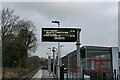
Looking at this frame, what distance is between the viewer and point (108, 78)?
20.6ft

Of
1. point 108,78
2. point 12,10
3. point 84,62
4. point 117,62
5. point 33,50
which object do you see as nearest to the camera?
point 108,78

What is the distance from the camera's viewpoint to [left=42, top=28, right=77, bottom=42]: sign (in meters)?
11.9

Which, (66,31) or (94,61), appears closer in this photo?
(94,61)

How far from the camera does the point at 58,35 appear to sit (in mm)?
12125

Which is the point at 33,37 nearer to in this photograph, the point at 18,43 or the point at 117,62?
the point at 18,43

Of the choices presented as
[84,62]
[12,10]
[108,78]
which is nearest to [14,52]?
[12,10]

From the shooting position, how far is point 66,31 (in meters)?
12.0

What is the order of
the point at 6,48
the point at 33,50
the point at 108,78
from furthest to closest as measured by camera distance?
the point at 33,50 → the point at 6,48 → the point at 108,78

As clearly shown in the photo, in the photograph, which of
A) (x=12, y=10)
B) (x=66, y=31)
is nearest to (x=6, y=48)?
(x=12, y=10)

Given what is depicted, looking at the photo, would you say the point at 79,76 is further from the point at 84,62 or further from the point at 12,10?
the point at 12,10

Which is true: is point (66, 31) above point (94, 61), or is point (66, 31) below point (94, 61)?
above

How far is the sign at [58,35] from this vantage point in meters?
11.9

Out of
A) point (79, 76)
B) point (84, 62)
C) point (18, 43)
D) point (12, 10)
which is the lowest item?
point (79, 76)

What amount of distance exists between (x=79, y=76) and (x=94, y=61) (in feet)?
4.80
